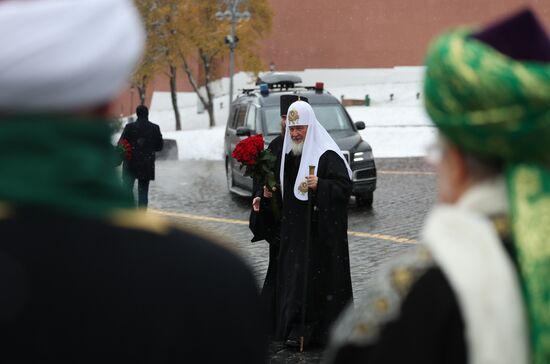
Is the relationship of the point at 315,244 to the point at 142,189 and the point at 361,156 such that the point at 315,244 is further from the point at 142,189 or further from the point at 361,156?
the point at 361,156

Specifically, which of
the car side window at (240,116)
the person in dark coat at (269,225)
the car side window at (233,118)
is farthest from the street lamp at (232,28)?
the person in dark coat at (269,225)

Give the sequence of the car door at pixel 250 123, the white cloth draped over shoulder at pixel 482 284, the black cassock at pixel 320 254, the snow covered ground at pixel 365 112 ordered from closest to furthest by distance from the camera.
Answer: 1. the white cloth draped over shoulder at pixel 482 284
2. the black cassock at pixel 320 254
3. the car door at pixel 250 123
4. the snow covered ground at pixel 365 112

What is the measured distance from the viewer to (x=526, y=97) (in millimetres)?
2023

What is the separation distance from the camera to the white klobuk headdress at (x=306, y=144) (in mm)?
7547

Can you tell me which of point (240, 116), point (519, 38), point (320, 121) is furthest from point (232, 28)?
point (519, 38)

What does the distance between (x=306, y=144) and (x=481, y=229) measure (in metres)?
5.57

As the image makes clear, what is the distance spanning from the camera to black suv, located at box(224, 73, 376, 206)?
52.7ft

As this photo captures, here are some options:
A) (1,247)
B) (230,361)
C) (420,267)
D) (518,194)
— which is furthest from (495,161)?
(1,247)

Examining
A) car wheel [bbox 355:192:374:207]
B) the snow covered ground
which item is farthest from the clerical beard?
the snow covered ground

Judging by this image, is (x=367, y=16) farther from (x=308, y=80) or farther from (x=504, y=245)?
(x=504, y=245)

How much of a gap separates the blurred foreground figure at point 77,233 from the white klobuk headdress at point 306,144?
228 inches

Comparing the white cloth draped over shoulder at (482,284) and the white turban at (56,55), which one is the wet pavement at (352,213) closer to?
the white cloth draped over shoulder at (482,284)

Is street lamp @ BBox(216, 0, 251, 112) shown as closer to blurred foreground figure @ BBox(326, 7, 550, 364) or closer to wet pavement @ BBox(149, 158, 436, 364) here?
wet pavement @ BBox(149, 158, 436, 364)

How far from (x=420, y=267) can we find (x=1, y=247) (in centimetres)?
83
